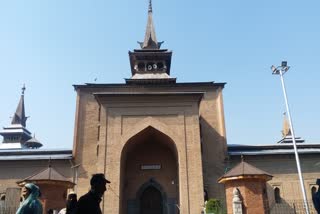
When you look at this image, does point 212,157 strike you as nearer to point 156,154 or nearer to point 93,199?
point 156,154

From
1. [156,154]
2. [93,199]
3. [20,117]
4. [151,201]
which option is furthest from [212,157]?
[20,117]

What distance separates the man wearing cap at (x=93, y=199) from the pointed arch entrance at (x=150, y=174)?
1879 cm

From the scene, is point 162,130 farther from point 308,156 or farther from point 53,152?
point 308,156

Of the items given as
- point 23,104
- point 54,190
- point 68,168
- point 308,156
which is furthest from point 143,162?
point 23,104

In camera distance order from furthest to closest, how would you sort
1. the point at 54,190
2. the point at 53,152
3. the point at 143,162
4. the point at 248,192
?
the point at 53,152 → the point at 143,162 → the point at 54,190 → the point at 248,192

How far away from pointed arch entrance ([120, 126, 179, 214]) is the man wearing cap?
1879 cm

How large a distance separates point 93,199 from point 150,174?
2103cm

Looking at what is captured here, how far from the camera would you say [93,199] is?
4.40m

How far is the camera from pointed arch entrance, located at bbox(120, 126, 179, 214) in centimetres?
2397

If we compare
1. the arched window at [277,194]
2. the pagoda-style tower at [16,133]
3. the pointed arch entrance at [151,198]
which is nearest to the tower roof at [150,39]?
the pointed arch entrance at [151,198]

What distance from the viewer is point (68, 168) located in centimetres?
2581

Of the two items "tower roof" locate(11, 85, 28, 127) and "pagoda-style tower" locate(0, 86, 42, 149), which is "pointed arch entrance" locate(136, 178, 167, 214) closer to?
"pagoda-style tower" locate(0, 86, 42, 149)

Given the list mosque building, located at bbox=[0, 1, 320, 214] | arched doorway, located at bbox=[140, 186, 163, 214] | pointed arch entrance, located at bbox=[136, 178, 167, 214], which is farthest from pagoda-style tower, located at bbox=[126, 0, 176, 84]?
arched doorway, located at bbox=[140, 186, 163, 214]

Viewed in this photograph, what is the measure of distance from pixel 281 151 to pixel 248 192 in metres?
10.4
